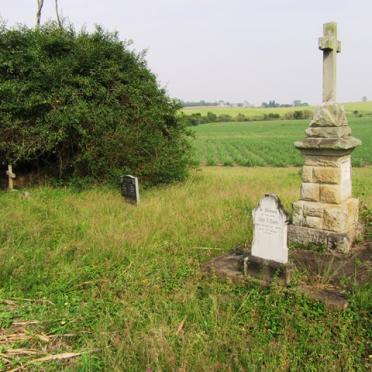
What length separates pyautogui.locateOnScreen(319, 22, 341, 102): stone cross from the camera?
580cm

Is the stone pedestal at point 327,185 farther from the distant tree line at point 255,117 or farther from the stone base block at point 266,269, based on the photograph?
the distant tree line at point 255,117

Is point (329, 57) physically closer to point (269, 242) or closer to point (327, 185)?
point (327, 185)

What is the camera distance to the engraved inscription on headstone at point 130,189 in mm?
8591

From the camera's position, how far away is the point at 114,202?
28.1 ft

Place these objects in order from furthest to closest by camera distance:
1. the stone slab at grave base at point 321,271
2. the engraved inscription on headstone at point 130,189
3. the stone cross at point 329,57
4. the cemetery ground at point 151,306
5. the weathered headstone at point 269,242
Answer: the engraved inscription on headstone at point 130,189 < the stone cross at point 329,57 < the weathered headstone at point 269,242 < the stone slab at grave base at point 321,271 < the cemetery ground at point 151,306

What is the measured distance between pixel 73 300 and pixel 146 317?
974 mm

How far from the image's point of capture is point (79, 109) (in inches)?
377

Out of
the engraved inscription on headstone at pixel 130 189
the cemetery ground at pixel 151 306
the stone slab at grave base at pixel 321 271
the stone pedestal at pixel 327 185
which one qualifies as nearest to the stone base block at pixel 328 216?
the stone pedestal at pixel 327 185

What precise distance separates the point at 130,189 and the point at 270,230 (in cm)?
486

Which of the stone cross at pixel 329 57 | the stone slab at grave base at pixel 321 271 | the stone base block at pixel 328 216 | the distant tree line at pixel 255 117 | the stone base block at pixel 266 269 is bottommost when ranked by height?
the stone slab at grave base at pixel 321 271

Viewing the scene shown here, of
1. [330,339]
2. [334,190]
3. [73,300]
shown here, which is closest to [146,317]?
[73,300]

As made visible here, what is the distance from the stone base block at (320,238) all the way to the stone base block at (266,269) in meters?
1.59

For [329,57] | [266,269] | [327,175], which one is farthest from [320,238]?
[329,57]

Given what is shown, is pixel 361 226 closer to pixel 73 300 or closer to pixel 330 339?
pixel 330 339
